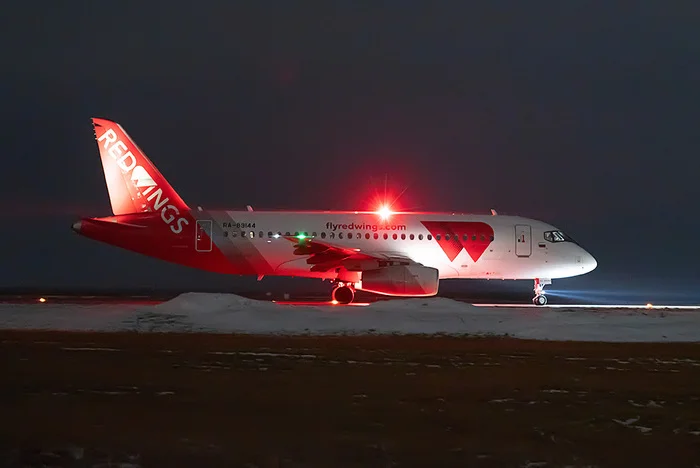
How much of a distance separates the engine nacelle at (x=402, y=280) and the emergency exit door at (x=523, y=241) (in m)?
4.90

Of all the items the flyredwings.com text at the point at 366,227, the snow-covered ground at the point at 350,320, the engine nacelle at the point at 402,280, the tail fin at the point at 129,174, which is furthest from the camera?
the flyredwings.com text at the point at 366,227

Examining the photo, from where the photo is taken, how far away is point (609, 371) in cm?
1250

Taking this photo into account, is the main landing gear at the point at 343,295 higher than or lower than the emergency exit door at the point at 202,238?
lower

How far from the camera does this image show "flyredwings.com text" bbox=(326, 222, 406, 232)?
2781 cm

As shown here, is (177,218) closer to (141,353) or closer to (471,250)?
(471,250)

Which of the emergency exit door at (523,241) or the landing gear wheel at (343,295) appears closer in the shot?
the landing gear wheel at (343,295)

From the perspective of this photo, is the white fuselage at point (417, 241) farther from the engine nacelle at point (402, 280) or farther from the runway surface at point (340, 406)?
the runway surface at point (340, 406)

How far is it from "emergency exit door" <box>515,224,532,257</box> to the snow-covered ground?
7.34 m

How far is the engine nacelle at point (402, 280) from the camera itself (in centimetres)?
2514

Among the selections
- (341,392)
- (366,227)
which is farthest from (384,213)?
(341,392)

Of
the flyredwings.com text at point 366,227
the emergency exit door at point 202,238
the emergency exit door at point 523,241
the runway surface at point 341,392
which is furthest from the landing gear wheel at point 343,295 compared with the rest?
the runway surface at point 341,392

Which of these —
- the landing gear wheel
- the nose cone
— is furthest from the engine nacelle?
the nose cone

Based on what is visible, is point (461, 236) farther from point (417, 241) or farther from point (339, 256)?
point (339, 256)

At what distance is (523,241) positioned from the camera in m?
29.1
